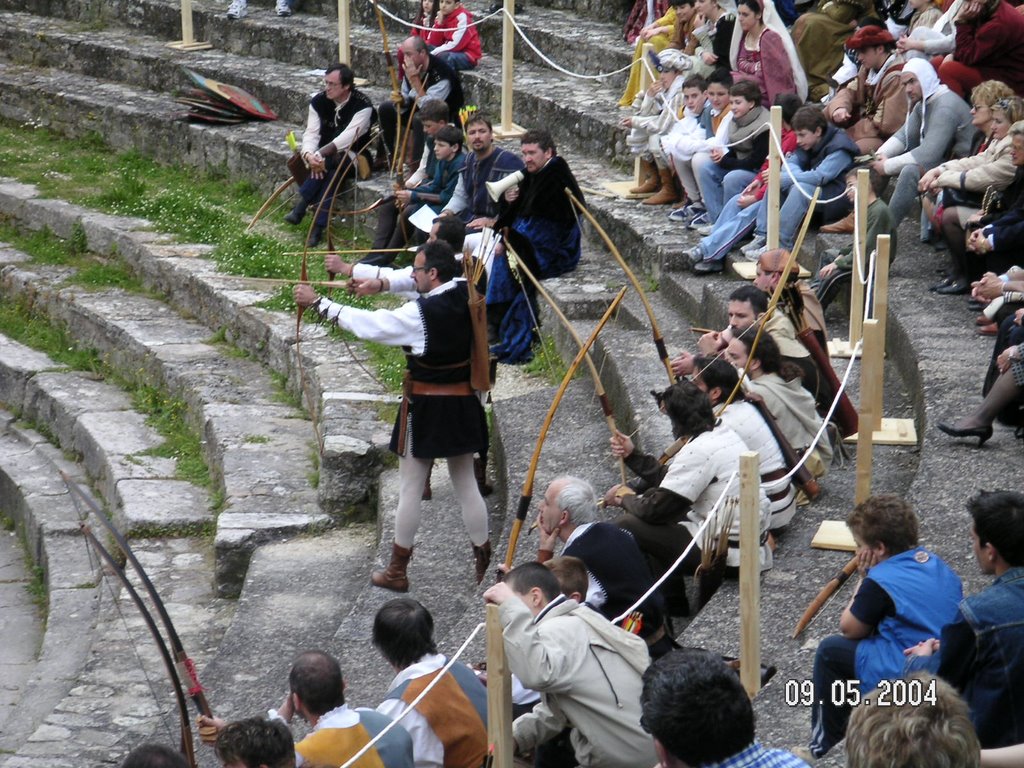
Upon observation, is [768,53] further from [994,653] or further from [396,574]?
[994,653]

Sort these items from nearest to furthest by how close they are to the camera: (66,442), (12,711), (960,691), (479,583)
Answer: (960,691)
(479,583)
(12,711)
(66,442)

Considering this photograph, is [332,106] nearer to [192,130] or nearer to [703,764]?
[192,130]

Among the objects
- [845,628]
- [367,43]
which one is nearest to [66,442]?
[367,43]

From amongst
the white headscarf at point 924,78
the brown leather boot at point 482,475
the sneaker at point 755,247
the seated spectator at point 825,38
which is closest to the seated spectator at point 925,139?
the white headscarf at point 924,78

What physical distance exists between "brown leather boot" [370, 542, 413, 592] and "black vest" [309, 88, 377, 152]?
509 cm

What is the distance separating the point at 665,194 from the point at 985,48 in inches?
97.3

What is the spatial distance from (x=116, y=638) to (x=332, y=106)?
5.02m

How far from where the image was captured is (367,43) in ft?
44.5

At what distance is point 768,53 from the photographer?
9.36 metres

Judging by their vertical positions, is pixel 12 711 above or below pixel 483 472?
below

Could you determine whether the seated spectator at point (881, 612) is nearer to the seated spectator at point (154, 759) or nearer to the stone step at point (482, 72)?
the seated spectator at point (154, 759)

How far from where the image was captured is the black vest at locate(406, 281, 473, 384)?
6.47 metres
